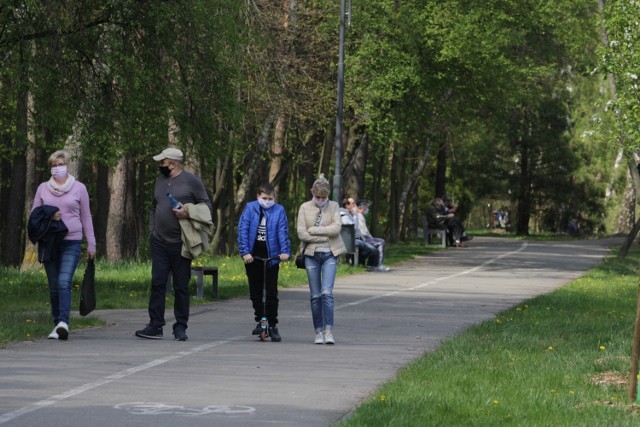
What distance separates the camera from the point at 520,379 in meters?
A: 11.9

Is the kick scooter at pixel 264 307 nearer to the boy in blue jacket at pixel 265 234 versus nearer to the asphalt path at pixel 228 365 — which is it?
the boy in blue jacket at pixel 265 234

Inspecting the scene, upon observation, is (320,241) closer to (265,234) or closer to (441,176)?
(265,234)

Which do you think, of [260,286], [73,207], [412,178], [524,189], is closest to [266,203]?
[260,286]

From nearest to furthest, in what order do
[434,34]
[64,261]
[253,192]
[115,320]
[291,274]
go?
[64,261] < [115,320] < [291,274] < [434,34] < [253,192]

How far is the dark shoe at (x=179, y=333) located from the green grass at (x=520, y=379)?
264cm

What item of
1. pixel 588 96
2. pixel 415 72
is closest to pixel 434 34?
pixel 415 72

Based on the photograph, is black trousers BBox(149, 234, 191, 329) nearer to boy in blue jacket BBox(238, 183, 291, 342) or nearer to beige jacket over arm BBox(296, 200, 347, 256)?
boy in blue jacket BBox(238, 183, 291, 342)

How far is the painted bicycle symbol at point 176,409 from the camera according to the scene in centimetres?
967

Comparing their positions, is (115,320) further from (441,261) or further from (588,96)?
(588,96)

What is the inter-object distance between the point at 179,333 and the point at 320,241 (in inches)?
69.6

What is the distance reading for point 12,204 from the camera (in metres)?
39.0

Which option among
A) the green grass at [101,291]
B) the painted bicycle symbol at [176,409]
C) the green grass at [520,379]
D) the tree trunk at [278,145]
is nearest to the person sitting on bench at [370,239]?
the green grass at [101,291]

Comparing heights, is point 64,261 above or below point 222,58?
below

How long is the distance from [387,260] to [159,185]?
2289 cm
